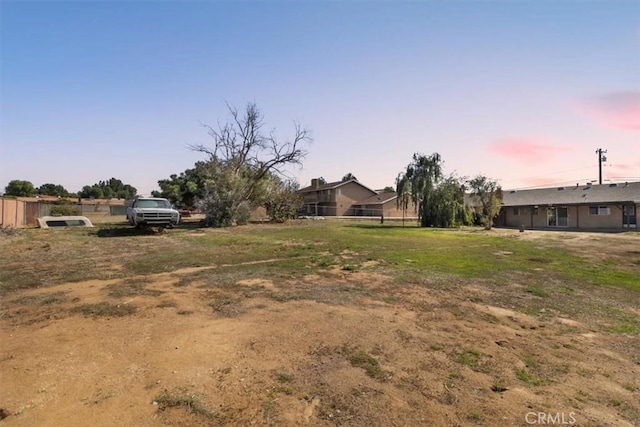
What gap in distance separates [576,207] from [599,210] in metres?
1.77

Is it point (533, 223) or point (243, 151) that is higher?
point (243, 151)

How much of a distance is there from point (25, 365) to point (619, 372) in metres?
6.41

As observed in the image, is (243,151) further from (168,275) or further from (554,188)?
(554,188)

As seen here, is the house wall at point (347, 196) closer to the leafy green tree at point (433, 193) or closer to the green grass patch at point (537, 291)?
the leafy green tree at point (433, 193)

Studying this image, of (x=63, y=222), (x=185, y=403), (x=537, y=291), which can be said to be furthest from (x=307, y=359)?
(x=63, y=222)

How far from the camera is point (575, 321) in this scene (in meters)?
5.66

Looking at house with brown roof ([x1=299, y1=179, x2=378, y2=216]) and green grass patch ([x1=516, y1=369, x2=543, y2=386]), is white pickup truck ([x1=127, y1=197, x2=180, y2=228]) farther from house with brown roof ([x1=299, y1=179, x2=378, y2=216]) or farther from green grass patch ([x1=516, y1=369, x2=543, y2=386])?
house with brown roof ([x1=299, y1=179, x2=378, y2=216])

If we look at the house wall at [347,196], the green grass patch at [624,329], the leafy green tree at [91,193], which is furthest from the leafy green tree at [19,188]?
the green grass patch at [624,329]

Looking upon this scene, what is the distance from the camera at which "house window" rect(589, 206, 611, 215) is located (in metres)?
29.3

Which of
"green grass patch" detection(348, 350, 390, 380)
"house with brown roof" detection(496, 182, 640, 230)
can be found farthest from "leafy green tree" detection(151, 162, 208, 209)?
"green grass patch" detection(348, 350, 390, 380)

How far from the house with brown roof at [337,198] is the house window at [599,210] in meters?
31.3

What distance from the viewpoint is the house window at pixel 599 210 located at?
96.0 feet

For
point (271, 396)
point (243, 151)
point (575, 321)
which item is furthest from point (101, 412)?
point (243, 151)

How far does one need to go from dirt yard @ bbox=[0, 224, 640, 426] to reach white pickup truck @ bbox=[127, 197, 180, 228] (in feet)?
36.4
